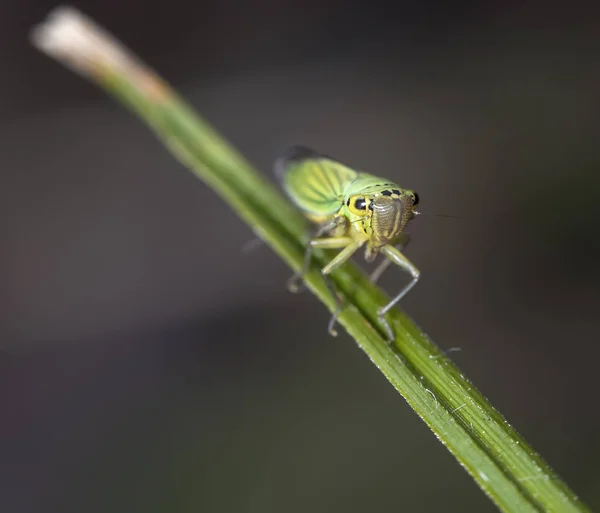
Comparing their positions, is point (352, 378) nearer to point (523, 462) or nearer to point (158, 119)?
point (158, 119)

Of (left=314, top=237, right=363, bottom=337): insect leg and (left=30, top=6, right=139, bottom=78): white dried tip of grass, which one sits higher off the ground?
(left=30, top=6, right=139, bottom=78): white dried tip of grass

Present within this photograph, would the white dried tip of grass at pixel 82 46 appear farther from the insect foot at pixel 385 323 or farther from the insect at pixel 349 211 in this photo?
the insect foot at pixel 385 323

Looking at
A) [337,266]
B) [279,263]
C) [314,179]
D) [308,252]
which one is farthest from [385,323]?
[279,263]

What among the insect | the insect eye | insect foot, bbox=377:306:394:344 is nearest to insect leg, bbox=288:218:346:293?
the insect

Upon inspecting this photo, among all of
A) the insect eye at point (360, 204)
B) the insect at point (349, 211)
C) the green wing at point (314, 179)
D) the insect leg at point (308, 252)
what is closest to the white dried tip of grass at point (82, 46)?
the green wing at point (314, 179)

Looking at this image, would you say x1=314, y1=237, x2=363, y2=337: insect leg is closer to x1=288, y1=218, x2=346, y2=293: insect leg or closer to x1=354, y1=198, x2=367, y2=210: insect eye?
x1=288, y1=218, x2=346, y2=293: insect leg

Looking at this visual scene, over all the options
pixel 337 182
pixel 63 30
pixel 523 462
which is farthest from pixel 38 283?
pixel 523 462
